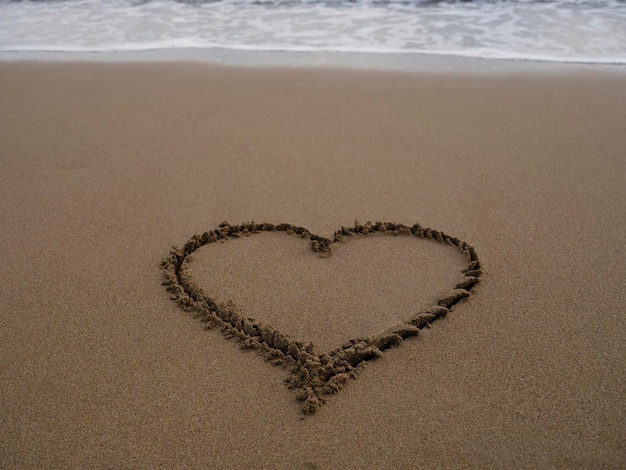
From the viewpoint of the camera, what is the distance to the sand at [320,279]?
64.0 inches

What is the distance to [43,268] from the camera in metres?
2.38

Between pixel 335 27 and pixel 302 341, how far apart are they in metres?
4.71

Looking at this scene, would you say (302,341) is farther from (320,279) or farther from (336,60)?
(336,60)

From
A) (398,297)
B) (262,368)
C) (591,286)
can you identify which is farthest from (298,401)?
(591,286)

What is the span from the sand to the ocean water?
1.27 meters

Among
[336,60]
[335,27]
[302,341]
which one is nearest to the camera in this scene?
[302,341]

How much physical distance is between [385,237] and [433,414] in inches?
38.6

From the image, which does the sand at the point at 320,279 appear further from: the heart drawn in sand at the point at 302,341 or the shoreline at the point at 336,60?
the shoreline at the point at 336,60

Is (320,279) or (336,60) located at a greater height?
(336,60)

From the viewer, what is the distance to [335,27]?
5.99m

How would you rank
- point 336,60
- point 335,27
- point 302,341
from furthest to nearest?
point 335,27 → point 336,60 → point 302,341

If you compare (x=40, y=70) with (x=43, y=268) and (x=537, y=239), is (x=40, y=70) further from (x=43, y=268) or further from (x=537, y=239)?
(x=537, y=239)

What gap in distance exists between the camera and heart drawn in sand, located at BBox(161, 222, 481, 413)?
1.79m

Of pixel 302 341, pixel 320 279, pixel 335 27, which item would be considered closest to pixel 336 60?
pixel 335 27
